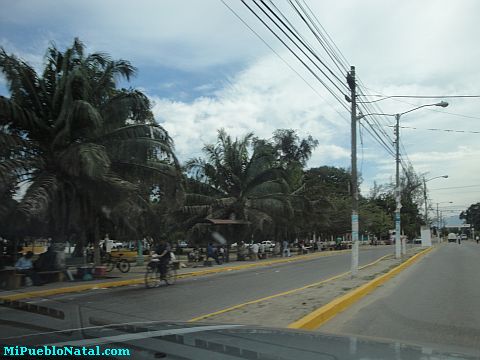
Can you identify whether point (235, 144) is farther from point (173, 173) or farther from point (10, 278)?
point (10, 278)

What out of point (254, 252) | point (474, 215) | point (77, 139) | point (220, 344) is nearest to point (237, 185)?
point (254, 252)

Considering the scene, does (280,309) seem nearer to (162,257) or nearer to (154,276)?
(162,257)

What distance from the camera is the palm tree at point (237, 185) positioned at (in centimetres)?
3484

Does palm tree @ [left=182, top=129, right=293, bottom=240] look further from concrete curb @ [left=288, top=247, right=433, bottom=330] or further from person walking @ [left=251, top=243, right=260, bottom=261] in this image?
concrete curb @ [left=288, top=247, right=433, bottom=330]

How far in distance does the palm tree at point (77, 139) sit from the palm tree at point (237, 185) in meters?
13.5

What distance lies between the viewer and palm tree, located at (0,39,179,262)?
17984mm

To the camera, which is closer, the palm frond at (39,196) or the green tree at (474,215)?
the palm frond at (39,196)

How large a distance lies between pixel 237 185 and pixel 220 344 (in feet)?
105

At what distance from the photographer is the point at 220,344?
3.70m

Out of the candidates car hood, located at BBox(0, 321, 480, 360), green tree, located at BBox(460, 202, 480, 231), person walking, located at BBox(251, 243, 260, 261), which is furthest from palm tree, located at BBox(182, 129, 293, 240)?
green tree, located at BBox(460, 202, 480, 231)

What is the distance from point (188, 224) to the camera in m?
34.9

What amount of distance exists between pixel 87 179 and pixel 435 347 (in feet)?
54.7

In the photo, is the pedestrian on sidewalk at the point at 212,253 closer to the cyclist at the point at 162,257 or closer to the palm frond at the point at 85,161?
the cyclist at the point at 162,257

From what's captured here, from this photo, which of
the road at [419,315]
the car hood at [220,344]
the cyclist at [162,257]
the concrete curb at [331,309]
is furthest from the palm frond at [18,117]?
the car hood at [220,344]
